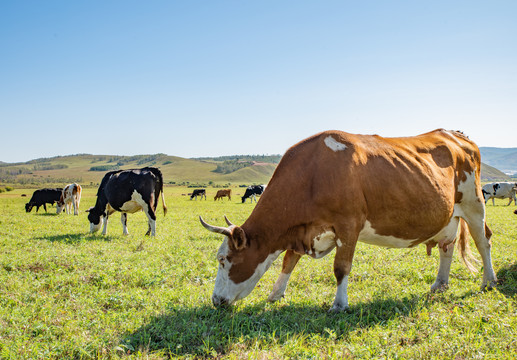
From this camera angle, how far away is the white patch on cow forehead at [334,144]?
5.35 metres

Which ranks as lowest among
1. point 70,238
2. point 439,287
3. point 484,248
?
point 70,238

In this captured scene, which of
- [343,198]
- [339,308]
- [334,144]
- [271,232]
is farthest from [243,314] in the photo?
[334,144]

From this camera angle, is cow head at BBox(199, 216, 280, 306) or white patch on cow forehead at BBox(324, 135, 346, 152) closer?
cow head at BBox(199, 216, 280, 306)

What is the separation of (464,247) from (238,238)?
16.6 feet

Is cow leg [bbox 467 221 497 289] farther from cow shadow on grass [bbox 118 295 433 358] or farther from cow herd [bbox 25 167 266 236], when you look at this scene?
cow herd [bbox 25 167 266 236]

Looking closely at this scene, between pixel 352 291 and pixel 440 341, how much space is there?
2.23 metres

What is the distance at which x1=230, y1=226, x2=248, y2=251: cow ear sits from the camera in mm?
5011

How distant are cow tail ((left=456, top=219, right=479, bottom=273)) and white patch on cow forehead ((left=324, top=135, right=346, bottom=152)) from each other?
12.3 ft

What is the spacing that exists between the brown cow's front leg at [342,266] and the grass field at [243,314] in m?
0.17

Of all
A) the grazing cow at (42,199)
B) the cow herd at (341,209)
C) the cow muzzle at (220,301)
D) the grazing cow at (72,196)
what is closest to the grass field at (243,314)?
the cow muzzle at (220,301)

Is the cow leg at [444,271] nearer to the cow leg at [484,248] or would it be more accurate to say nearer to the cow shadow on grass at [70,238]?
the cow leg at [484,248]

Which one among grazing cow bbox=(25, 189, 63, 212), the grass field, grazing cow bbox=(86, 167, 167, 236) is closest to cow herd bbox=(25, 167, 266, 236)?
grazing cow bbox=(86, 167, 167, 236)

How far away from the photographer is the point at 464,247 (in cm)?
706

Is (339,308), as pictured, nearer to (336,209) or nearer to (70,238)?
(336,209)
